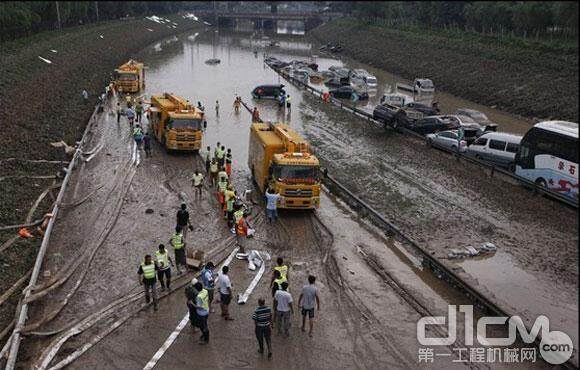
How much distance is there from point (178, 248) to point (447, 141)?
2072 cm

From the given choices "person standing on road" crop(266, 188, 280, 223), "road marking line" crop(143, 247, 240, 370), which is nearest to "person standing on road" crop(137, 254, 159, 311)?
"road marking line" crop(143, 247, 240, 370)

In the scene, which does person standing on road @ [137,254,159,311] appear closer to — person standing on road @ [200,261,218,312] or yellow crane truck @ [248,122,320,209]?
person standing on road @ [200,261,218,312]

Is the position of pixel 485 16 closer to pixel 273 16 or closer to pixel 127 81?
pixel 127 81

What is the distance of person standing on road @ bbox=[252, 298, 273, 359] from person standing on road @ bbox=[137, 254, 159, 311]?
11.6 feet

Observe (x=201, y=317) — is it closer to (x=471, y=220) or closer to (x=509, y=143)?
(x=471, y=220)

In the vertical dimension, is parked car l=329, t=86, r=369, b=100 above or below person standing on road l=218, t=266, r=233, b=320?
above

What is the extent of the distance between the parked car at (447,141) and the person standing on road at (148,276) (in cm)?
2144

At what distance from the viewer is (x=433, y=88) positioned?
55.6 m

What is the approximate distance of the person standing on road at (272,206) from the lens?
20.5 metres

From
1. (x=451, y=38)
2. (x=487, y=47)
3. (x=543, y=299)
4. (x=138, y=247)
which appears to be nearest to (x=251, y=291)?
(x=138, y=247)

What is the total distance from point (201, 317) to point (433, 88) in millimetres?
48002

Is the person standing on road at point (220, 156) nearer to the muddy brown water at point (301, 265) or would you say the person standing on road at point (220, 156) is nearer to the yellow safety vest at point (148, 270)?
the muddy brown water at point (301, 265)

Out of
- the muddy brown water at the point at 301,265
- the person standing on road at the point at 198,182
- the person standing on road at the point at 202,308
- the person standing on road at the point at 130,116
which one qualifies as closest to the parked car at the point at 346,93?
the muddy brown water at the point at 301,265

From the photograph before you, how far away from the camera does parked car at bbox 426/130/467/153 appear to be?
102 ft
